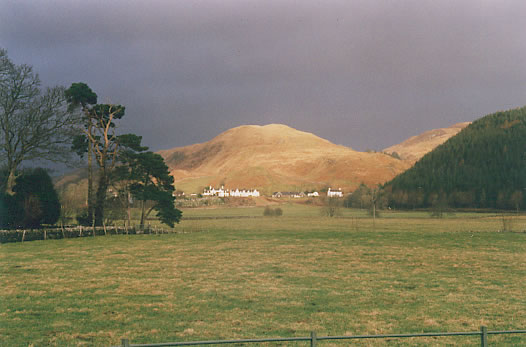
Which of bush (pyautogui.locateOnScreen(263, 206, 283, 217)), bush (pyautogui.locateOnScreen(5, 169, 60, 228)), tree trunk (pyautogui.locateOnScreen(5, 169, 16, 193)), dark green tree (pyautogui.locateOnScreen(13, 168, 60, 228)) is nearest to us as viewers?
tree trunk (pyautogui.locateOnScreen(5, 169, 16, 193))

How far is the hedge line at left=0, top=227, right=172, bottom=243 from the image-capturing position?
3517 centimetres

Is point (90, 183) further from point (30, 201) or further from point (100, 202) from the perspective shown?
point (30, 201)

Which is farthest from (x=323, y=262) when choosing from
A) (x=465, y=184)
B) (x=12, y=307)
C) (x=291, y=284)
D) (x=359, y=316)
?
(x=465, y=184)

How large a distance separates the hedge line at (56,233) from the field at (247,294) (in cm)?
181

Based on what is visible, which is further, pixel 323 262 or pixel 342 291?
pixel 323 262

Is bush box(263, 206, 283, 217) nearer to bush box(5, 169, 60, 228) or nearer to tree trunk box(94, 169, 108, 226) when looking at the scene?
tree trunk box(94, 169, 108, 226)

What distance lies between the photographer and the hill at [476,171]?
445 ft

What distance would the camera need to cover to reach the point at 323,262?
93.6 feet

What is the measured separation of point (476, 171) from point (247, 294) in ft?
513

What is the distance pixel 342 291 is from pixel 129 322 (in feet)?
29.8

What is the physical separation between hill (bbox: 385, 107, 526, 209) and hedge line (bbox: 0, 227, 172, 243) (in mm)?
86785

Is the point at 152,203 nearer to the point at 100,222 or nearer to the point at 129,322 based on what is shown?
the point at 100,222

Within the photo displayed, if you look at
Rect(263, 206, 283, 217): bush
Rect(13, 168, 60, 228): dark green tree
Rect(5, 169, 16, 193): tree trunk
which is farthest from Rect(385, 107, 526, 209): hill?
Rect(5, 169, 16, 193): tree trunk

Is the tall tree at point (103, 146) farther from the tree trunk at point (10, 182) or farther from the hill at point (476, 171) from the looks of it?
the hill at point (476, 171)
